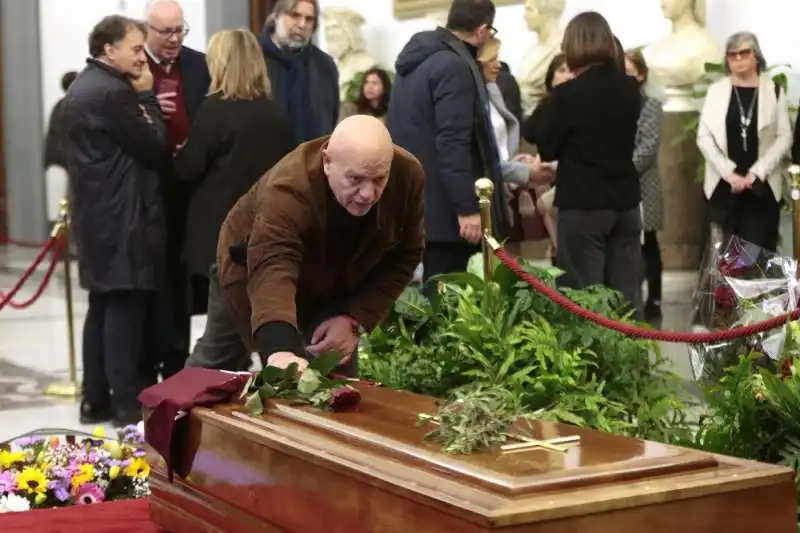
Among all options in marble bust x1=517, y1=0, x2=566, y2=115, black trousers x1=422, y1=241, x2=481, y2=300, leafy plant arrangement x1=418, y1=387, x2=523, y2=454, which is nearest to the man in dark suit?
black trousers x1=422, y1=241, x2=481, y2=300

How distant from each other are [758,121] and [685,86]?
1.77 metres

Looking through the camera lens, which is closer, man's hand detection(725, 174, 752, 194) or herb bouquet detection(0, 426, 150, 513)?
herb bouquet detection(0, 426, 150, 513)

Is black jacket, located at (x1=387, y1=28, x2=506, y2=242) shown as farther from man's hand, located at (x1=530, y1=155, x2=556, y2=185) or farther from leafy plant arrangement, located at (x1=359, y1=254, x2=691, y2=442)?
leafy plant arrangement, located at (x1=359, y1=254, x2=691, y2=442)

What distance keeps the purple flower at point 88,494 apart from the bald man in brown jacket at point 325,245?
2.28 feet

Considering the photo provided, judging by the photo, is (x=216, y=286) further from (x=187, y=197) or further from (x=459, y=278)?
(x=187, y=197)

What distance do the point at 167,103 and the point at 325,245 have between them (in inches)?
97.8

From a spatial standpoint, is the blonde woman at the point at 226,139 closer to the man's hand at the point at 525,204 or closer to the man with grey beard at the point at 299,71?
the man with grey beard at the point at 299,71

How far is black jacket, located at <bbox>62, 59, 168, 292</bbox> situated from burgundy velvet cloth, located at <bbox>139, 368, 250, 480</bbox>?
2.36 meters

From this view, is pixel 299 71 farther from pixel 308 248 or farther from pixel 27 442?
pixel 308 248

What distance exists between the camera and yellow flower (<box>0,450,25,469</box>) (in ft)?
16.6

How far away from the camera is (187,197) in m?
6.76

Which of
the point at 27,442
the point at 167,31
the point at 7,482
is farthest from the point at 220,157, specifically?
the point at 7,482

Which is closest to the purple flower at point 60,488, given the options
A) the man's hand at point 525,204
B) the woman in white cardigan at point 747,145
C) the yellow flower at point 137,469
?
the yellow flower at point 137,469

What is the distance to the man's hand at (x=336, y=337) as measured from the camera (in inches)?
179
